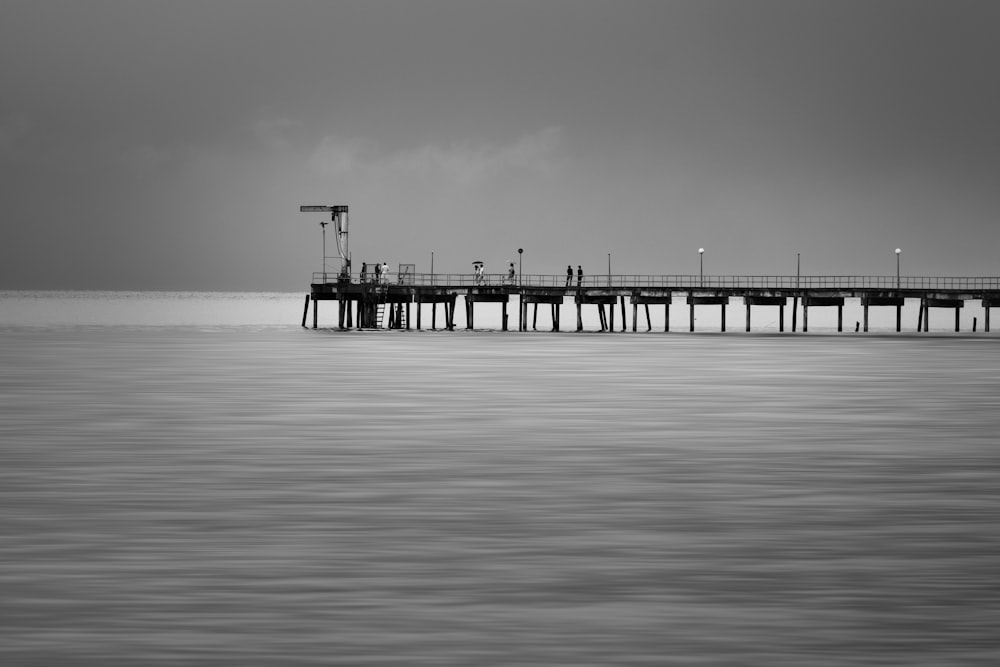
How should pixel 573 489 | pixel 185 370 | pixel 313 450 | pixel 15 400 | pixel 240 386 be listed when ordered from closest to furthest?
pixel 573 489, pixel 313 450, pixel 15 400, pixel 240 386, pixel 185 370

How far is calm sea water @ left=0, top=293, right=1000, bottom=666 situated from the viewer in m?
10.6

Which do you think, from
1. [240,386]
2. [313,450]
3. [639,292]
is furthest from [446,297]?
[313,450]

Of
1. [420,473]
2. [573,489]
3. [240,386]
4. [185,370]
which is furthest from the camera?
[185,370]

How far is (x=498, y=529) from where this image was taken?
51.3ft

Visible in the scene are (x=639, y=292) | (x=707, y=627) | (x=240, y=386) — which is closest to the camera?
(x=707, y=627)

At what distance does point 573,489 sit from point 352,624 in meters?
8.16

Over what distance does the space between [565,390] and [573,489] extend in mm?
19617

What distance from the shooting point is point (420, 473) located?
20609mm

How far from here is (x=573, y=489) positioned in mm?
18875

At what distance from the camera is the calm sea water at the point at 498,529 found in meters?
10.6

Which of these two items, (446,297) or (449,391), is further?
(446,297)

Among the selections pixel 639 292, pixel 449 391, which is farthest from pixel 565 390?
pixel 639 292

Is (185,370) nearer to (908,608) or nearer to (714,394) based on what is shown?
(714,394)

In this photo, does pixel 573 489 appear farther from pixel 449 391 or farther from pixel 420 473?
pixel 449 391
